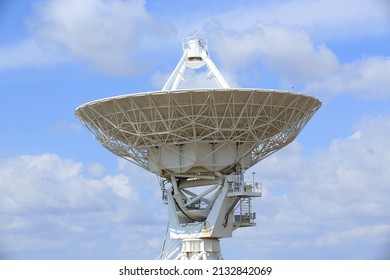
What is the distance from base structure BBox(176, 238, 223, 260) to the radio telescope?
2.3 inches

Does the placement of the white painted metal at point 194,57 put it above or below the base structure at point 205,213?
above

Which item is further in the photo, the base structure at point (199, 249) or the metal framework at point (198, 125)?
the base structure at point (199, 249)

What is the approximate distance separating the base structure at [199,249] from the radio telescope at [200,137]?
0.06 metres

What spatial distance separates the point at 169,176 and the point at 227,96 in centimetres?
765

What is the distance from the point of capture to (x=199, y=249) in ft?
156

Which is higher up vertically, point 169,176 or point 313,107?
point 313,107

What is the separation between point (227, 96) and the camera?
43156 mm

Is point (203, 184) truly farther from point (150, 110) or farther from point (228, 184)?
point (150, 110)

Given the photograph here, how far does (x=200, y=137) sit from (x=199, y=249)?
681 cm

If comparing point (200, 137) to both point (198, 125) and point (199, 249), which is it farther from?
point (199, 249)

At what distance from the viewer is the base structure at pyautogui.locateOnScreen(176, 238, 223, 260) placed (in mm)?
47375

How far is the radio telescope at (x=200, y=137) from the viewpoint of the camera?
43625 millimetres
